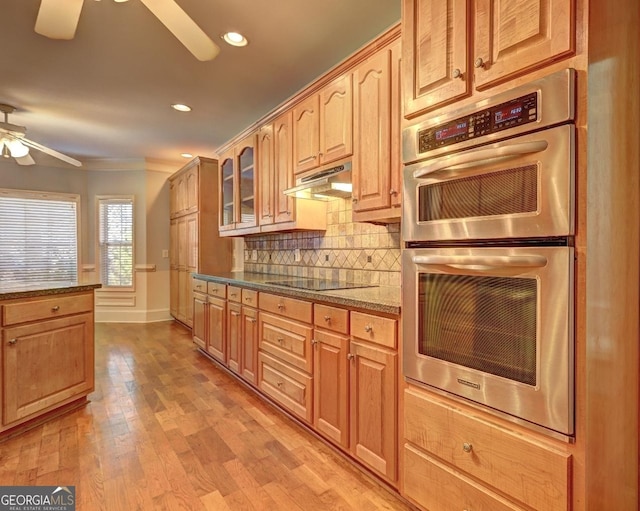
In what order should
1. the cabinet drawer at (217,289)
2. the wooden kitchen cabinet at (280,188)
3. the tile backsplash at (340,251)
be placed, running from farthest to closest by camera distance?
the cabinet drawer at (217,289)
the wooden kitchen cabinet at (280,188)
the tile backsplash at (340,251)

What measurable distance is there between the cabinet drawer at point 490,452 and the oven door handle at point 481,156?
0.87 m

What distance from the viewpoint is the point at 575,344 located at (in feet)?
3.36

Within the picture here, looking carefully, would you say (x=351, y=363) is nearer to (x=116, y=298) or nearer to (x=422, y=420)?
(x=422, y=420)

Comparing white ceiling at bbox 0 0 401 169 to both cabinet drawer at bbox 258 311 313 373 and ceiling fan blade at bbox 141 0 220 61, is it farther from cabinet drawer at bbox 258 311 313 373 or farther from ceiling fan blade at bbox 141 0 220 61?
cabinet drawer at bbox 258 311 313 373

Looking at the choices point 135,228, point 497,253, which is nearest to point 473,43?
point 497,253

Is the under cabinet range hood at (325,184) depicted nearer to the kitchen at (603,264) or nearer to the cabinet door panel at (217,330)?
the kitchen at (603,264)

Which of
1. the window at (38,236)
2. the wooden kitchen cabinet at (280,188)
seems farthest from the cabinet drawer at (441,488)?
the window at (38,236)

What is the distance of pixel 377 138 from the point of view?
2.05m

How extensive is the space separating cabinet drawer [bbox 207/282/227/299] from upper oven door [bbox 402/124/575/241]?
2.21 metres

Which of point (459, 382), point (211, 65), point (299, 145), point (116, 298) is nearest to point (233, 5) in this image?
point (211, 65)

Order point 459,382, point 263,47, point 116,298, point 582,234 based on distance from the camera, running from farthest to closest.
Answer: point 116,298 < point 263,47 < point 459,382 < point 582,234

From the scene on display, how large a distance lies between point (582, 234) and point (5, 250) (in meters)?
6.44

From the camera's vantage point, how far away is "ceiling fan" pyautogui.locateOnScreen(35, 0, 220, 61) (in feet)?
4.65

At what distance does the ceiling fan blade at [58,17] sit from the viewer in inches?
56.9
